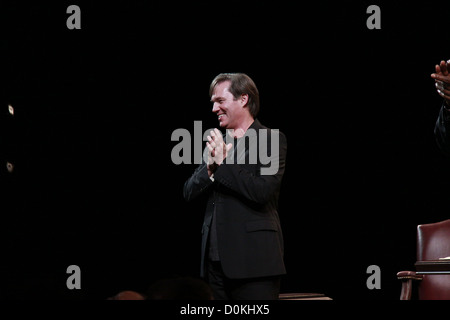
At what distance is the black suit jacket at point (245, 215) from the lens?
223 cm

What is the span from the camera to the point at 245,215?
2.30 metres

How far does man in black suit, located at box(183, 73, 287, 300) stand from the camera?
223cm

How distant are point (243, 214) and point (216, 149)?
261 millimetres

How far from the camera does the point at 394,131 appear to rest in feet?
12.9

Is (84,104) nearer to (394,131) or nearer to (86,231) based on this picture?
(86,231)

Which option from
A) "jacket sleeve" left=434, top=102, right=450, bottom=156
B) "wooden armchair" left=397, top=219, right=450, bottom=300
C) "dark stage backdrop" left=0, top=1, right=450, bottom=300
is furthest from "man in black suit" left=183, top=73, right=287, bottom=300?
"dark stage backdrop" left=0, top=1, right=450, bottom=300

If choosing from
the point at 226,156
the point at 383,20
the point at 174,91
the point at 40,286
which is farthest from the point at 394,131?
the point at 40,286

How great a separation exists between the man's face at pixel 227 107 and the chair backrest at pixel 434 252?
129 cm

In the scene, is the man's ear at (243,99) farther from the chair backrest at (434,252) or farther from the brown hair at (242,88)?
the chair backrest at (434,252)

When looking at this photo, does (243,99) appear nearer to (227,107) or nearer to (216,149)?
(227,107)

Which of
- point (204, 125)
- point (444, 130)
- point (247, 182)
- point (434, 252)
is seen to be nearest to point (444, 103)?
Answer: point (444, 130)

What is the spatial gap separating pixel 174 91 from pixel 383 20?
54.4 inches

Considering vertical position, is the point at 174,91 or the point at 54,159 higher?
the point at 174,91

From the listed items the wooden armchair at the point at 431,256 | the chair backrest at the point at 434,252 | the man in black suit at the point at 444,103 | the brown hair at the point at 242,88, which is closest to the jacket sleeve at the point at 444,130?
the man in black suit at the point at 444,103
